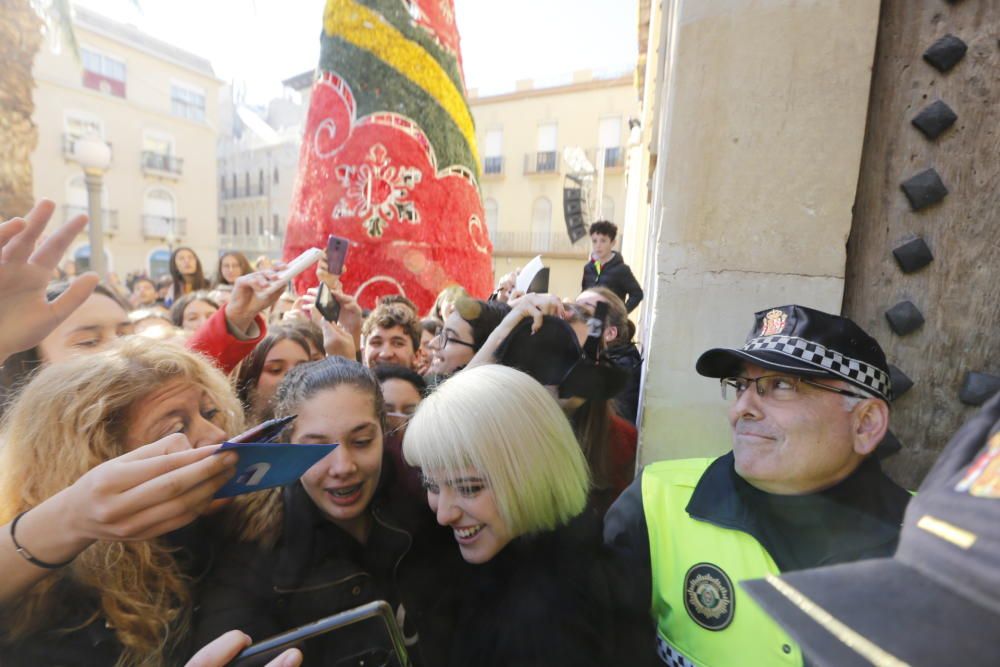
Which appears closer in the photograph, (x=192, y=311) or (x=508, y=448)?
(x=508, y=448)

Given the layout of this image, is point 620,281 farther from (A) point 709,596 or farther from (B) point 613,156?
(B) point 613,156

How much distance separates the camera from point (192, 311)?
329 centimetres

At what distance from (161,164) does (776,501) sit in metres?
30.7

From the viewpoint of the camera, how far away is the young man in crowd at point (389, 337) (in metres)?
2.94

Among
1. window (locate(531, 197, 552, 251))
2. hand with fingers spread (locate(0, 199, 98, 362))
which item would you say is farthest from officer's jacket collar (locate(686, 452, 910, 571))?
window (locate(531, 197, 552, 251))

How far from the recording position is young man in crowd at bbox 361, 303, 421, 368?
A: 294cm

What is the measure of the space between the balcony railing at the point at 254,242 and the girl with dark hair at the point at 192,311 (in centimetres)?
3067

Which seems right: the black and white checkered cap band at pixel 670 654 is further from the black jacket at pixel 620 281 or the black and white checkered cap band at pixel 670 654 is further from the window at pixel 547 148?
the window at pixel 547 148

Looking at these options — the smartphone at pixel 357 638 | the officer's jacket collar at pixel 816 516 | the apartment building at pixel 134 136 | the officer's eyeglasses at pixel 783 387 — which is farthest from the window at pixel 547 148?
the smartphone at pixel 357 638

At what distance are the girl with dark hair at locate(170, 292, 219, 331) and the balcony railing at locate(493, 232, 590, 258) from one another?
20226 mm

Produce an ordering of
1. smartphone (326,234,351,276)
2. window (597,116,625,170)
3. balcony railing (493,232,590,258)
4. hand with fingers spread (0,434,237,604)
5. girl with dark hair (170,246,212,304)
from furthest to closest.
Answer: balcony railing (493,232,590,258), window (597,116,625,170), girl with dark hair (170,246,212,304), smartphone (326,234,351,276), hand with fingers spread (0,434,237,604)

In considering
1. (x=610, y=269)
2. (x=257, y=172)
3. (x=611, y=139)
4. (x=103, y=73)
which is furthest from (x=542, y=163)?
(x=257, y=172)

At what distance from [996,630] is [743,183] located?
1728mm

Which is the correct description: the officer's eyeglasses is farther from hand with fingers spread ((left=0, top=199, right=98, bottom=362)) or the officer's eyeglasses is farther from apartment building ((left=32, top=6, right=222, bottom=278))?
apartment building ((left=32, top=6, right=222, bottom=278))
